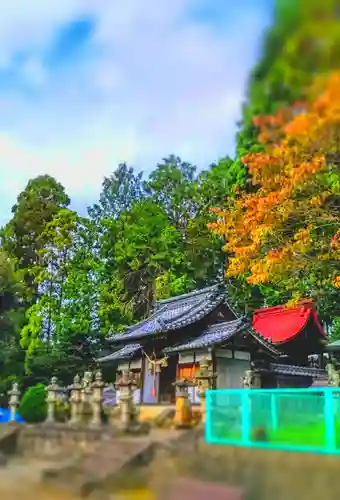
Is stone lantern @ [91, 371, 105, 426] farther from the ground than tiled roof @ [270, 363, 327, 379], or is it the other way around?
tiled roof @ [270, 363, 327, 379]

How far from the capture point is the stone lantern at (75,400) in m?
8.30

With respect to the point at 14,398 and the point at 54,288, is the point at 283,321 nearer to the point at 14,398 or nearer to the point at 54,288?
the point at 14,398

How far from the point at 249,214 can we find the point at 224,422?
→ 14.0 feet

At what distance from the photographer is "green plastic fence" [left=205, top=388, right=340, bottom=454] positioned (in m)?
5.65

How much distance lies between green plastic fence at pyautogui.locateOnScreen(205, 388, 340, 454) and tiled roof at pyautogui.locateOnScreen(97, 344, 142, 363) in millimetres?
14577

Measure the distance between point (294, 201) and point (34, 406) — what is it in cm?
505

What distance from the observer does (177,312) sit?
869 inches

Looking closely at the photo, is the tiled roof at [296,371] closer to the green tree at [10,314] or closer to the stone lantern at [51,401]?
the stone lantern at [51,401]

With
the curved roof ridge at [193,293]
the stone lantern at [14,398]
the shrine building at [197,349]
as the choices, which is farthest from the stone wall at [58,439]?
the curved roof ridge at [193,293]

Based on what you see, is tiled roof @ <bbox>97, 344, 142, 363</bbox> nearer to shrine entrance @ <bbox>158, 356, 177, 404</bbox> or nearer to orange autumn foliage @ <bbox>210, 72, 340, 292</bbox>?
shrine entrance @ <bbox>158, 356, 177, 404</bbox>

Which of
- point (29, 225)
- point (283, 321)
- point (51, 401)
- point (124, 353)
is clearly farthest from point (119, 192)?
point (283, 321)

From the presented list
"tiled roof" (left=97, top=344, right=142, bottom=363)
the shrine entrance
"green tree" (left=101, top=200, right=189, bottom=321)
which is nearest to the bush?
"green tree" (left=101, top=200, right=189, bottom=321)

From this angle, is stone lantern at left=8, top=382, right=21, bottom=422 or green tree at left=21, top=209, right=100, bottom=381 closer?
green tree at left=21, top=209, right=100, bottom=381

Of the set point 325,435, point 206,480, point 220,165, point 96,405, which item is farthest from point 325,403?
point 96,405
